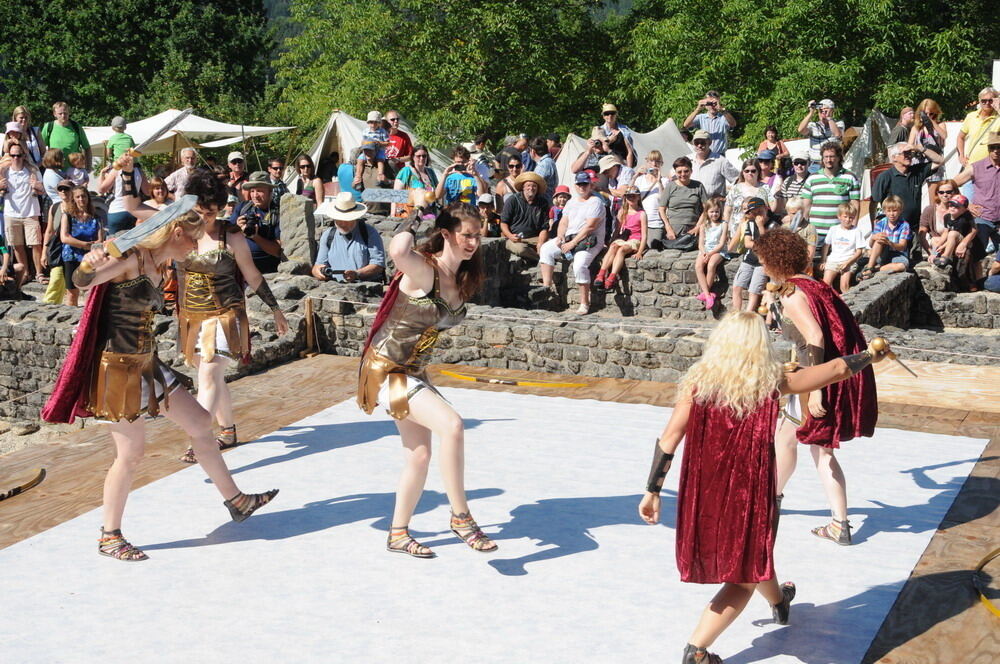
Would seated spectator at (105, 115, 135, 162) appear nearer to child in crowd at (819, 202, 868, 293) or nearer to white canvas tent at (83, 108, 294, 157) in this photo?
white canvas tent at (83, 108, 294, 157)

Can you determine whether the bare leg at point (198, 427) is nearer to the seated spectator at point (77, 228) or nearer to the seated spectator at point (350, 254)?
the seated spectator at point (350, 254)

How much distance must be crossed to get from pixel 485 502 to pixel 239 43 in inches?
1559

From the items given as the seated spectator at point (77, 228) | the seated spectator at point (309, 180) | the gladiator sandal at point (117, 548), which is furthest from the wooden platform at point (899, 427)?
the seated spectator at point (309, 180)

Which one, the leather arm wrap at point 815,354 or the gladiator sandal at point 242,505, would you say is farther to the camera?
the gladiator sandal at point 242,505

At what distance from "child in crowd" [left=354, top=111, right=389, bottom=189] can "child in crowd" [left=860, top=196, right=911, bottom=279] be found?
5.90 metres

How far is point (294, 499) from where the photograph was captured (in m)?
6.57

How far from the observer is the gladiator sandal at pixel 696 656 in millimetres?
4352

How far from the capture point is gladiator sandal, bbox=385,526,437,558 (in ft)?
18.5

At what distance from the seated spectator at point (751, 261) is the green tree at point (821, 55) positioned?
10790 millimetres

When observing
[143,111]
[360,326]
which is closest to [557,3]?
[143,111]

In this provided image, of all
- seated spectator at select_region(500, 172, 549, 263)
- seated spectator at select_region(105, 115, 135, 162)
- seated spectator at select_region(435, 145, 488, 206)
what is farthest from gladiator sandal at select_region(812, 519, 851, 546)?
seated spectator at select_region(105, 115, 135, 162)

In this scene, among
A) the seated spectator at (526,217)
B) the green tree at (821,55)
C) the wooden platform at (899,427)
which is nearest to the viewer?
the wooden platform at (899,427)

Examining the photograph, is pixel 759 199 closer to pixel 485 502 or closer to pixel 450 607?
pixel 485 502

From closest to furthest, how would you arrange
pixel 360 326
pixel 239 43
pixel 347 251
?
pixel 360 326
pixel 347 251
pixel 239 43
